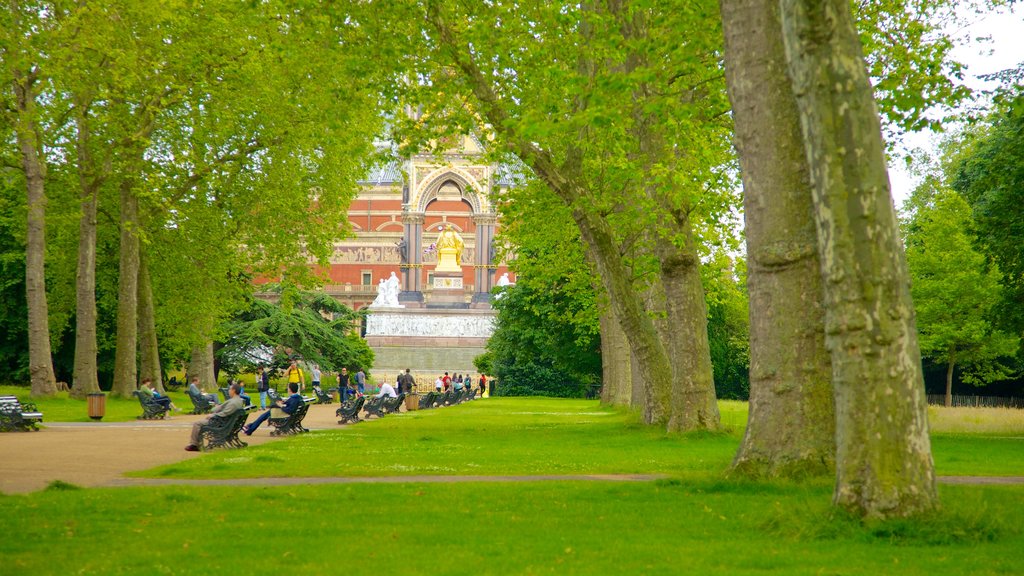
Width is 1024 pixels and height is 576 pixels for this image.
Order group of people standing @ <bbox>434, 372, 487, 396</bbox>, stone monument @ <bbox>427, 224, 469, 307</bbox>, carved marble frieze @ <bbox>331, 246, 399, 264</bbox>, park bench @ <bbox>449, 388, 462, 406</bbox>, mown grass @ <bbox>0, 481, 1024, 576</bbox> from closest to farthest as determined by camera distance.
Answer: mown grass @ <bbox>0, 481, 1024, 576</bbox> < park bench @ <bbox>449, 388, 462, 406</bbox> < group of people standing @ <bbox>434, 372, 487, 396</bbox> < stone monument @ <bbox>427, 224, 469, 307</bbox> < carved marble frieze @ <bbox>331, 246, 399, 264</bbox>

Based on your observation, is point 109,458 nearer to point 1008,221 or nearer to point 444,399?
point 1008,221

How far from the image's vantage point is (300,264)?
37781 millimetres

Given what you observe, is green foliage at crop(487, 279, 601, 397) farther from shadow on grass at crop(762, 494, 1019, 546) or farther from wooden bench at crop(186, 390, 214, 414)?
shadow on grass at crop(762, 494, 1019, 546)

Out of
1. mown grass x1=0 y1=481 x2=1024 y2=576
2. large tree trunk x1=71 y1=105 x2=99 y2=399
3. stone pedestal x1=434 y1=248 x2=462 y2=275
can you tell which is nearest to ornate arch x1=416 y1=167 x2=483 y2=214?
stone pedestal x1=434 y1=248 x2=462 y2=275

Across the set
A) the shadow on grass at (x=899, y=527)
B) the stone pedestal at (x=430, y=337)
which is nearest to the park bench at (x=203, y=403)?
the shadow on grass at (x=899, y=527)

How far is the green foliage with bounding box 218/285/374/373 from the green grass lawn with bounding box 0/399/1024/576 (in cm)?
3544

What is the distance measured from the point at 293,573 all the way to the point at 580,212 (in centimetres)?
1295

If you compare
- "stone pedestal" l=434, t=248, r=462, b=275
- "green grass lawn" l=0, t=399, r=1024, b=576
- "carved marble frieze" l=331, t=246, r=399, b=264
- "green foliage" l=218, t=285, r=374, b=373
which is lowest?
"green grass lawn" l=0, t=399, r=1024, b=576

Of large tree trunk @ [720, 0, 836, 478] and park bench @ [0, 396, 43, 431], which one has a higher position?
large tree trunk @ [720, 0, 836, 478]

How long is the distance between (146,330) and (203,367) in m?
7.89

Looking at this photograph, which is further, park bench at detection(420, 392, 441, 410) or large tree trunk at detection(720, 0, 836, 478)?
park bench at detection(420, 392, 441, 410)

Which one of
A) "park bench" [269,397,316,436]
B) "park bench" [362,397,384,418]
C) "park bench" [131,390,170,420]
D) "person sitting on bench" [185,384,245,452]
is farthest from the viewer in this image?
"park bench" [362,397,384,418]

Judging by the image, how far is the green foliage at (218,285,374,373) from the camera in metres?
48.2

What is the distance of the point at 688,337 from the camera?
18125 mm
